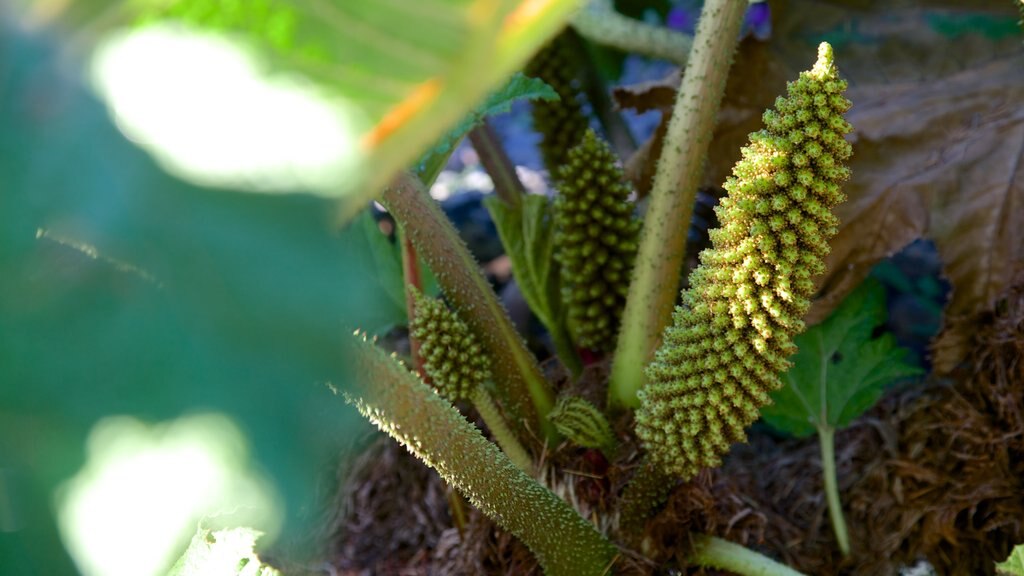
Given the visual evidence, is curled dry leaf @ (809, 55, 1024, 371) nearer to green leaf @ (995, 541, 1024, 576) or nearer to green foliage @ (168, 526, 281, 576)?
green leaf @ (995, 541, 1024, 576)

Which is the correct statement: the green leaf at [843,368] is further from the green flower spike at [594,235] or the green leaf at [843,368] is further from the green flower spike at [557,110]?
the green flower spike at [557,110]

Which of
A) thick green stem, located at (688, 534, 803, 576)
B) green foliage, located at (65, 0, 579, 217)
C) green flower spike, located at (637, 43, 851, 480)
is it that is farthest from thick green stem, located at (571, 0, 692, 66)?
green foliage, located at (65, 0, 579, 217)

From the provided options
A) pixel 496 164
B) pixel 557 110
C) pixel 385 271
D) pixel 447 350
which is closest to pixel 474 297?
pixel 447 350

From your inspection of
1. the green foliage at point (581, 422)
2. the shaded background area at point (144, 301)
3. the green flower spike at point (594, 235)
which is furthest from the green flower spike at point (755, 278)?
the shaded background area at point (144, 301)

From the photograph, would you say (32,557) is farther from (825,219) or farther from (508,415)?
(508,415)

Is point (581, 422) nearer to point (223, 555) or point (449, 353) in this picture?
point (449, 353)

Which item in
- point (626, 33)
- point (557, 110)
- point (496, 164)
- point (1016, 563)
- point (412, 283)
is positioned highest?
point (626, 33)
